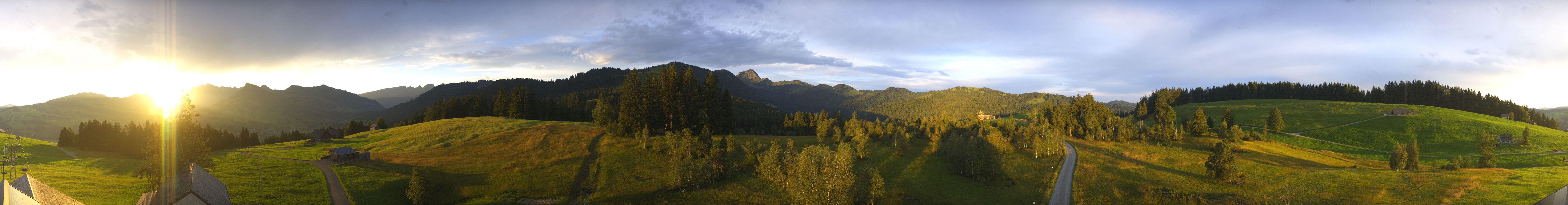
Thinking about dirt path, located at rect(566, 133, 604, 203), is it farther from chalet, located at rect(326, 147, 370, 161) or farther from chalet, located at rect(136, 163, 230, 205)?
chalet, located at rect(326, 147, 370, 161)

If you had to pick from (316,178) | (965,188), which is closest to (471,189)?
(316,178)

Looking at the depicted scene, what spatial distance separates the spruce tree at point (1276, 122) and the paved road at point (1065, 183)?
6365cm

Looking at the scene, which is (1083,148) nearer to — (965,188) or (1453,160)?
(1453,160)

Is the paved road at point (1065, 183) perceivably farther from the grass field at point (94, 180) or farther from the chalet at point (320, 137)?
the chalet at point (320, 137)

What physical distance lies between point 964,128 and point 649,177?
7513cm

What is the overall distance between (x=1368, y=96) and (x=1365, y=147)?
107 meters

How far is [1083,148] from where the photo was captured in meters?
82.6

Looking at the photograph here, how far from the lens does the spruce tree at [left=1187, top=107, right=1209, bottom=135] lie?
3976 inches

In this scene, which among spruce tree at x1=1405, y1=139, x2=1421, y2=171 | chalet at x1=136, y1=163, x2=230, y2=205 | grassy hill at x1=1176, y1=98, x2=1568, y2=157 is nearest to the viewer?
chalet at x1=136, y1=163, x2=230, y2=205

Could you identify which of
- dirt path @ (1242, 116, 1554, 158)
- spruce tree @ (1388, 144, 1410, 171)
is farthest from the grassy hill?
spruce tree @ (1388, 144, 1410, 171)

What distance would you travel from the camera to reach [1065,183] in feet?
171

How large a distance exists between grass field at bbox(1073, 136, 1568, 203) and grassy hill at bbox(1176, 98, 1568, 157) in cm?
2260

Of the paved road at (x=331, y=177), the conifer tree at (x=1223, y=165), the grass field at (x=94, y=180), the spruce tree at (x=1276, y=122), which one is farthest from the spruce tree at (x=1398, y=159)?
the grass field at (x=94, y=180)

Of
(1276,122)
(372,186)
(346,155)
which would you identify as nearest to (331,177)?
(372,186)
